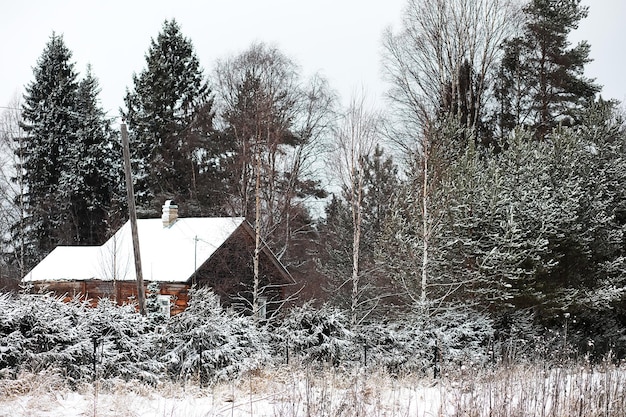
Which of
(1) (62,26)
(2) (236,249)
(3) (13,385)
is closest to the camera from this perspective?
(3) (13,385)

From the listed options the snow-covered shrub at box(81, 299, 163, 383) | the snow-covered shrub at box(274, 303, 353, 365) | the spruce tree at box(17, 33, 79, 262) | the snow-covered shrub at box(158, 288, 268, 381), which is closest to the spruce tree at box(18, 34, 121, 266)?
the spruce tree at box(17, 33, 79, 262)

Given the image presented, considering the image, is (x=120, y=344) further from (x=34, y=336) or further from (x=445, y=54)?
(x=445, y=54)

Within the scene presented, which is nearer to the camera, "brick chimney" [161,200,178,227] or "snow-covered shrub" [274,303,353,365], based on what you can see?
"snow-covered shrub" [274,303,353,365]

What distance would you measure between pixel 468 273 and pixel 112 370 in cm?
895

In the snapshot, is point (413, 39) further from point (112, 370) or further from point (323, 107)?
point (112, 370)

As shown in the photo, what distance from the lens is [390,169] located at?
90.3ft

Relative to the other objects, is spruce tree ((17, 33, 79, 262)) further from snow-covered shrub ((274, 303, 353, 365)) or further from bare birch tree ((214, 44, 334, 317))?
snow-covered shrub ((274, 303, 353, 365))

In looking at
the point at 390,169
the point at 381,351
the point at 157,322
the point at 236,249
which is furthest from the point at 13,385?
the point at 390,169

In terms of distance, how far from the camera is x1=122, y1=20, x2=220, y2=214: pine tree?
99.3 ft

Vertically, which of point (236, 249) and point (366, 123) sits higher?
point (366, 123)

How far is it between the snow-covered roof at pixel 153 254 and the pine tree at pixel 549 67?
13056 millimetres

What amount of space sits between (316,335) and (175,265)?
894 centimetres

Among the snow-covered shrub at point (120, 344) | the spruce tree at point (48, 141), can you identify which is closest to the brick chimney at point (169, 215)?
the spruce tree at point (48, 141)

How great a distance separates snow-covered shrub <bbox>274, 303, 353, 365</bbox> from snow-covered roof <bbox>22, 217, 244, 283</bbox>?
735cm
